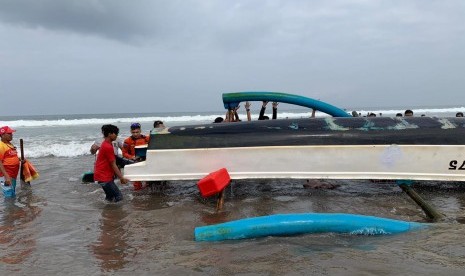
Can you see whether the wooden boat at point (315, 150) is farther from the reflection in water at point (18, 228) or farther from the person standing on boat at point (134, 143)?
the reflection in water at point (18, 228)

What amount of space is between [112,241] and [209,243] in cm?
123

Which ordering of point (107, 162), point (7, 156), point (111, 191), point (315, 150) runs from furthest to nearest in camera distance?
point (7, 156) → point (111, 191) → point (107, 162) → point (315, 150)

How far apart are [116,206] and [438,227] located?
489cm

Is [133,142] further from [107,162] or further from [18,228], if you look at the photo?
[18,228]

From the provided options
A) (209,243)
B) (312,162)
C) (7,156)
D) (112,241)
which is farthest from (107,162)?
(312,162)

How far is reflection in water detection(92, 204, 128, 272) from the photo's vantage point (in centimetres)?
399

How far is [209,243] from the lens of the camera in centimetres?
445

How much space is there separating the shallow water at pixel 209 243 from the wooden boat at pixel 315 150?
547mm

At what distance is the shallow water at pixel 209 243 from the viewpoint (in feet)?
12.4

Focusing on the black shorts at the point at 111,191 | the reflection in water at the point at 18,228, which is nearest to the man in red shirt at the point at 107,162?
the black shorts at the point at 111,191

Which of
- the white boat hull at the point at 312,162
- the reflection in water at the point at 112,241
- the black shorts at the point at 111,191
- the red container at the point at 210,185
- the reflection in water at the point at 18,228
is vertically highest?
the white boat hull at the point at 312,162

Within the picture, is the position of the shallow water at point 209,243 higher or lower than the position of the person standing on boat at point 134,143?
lower

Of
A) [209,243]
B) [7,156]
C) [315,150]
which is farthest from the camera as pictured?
[7,156]

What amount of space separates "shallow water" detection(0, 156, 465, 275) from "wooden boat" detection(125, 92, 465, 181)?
55cm
